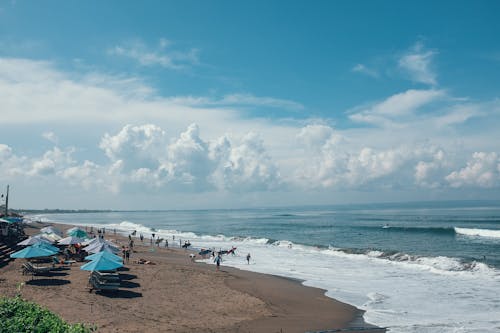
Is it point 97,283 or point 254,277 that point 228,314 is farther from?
point 254,277

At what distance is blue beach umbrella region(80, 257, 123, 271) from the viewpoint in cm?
1819

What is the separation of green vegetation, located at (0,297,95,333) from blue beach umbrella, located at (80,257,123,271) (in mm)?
11808

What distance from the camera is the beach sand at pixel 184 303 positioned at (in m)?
14.5

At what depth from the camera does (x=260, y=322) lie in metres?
15.4

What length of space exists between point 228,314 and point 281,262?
18.1m

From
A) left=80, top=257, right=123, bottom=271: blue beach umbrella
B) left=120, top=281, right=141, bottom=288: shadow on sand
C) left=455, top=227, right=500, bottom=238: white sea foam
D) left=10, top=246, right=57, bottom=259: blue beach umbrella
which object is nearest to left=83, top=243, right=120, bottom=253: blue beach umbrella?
left=10, top=246, right=57, bottom=259: blue beach umbrella

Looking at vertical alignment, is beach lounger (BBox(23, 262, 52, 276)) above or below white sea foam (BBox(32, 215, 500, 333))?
above

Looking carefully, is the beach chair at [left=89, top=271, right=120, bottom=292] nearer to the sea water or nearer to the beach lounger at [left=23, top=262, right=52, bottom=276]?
the beach lounger at [left=23, top=262, right=52, bottom=276]

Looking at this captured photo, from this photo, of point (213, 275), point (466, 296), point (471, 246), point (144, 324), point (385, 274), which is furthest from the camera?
point (471, 246)

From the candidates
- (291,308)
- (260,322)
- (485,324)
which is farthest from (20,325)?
(485,324)

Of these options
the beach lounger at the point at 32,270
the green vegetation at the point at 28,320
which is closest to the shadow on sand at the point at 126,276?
the beach lounger at the point at 32,270

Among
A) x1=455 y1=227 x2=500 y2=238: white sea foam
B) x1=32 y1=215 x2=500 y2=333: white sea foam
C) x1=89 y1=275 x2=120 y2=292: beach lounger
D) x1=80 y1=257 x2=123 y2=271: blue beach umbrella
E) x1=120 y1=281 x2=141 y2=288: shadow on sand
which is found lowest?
x1=32 y1=215 x2=500 y2=333: white sea foam

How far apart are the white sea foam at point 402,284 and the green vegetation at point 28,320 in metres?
11.9

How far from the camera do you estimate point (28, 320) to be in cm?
608
